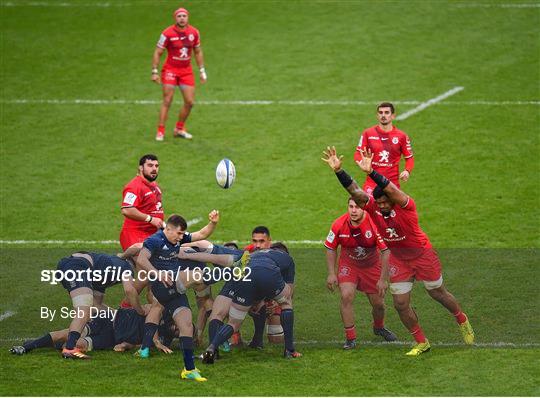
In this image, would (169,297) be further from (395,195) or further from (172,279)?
(395,195)

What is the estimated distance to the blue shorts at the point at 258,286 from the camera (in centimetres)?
1430

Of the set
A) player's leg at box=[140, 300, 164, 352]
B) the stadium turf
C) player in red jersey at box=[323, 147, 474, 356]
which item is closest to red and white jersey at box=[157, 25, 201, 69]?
the stadium turf

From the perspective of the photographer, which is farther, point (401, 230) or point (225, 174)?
point (225, 174)

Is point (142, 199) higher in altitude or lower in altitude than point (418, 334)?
higher

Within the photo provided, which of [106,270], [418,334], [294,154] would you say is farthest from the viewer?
[294,154]

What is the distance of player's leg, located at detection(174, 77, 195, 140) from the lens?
887 inches

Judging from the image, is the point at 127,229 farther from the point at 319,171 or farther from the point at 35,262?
the point at 319,171

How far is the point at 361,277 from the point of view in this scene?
15.3 metres

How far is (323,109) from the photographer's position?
24.9 meters

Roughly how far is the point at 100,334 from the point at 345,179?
12.4 ft

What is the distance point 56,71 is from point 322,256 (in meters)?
10.3

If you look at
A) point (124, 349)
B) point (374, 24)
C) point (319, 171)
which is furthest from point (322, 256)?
point (374, 24)

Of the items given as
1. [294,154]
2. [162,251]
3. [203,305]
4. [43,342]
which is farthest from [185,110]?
[43,342]

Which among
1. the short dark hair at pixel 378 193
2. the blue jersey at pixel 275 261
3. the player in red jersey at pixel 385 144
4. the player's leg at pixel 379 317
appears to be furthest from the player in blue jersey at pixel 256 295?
the player in red jersey at pixel 385 144
